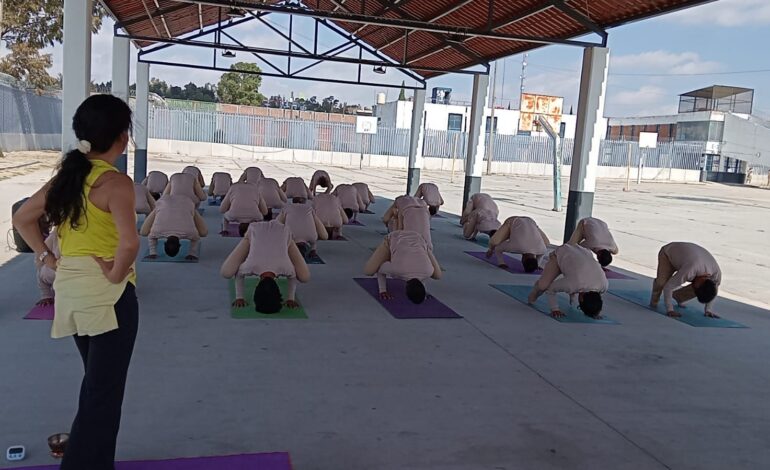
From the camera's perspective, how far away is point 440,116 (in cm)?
4959

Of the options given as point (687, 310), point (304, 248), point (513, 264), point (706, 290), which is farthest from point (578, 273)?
point (304, 248)

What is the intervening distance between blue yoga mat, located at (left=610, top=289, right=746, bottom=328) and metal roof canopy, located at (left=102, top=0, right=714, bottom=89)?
13.6 feet

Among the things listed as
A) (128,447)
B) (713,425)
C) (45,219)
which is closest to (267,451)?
(128,447)

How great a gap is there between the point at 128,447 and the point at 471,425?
1.98 meters

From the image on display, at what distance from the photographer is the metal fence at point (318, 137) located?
3850cm

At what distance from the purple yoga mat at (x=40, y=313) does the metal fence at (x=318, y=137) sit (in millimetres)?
32464

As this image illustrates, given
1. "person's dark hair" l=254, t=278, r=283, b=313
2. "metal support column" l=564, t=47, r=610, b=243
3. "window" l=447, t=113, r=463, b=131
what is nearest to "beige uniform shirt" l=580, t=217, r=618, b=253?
"metal support column" l=564, t=47, r=610, b=243

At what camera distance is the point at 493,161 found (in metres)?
43.5

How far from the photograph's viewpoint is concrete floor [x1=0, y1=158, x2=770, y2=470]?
3.85 m

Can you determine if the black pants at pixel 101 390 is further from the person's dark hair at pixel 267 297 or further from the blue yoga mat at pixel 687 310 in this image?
the blue yoga mat at pixel 687 310

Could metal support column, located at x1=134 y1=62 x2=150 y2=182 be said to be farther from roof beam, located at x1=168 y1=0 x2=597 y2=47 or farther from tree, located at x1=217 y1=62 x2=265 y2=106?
tree, located at x1=217 y1=62 x2=265 y2=106

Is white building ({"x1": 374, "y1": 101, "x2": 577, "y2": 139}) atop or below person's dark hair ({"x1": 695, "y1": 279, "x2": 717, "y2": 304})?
atop

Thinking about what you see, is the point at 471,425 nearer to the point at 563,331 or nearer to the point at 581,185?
the point at 563,331

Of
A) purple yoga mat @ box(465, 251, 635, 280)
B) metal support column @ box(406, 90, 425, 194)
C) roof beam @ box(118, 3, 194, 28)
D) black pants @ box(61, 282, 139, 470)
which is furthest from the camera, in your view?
metal support column @ box(406, 90, 425, 194)
